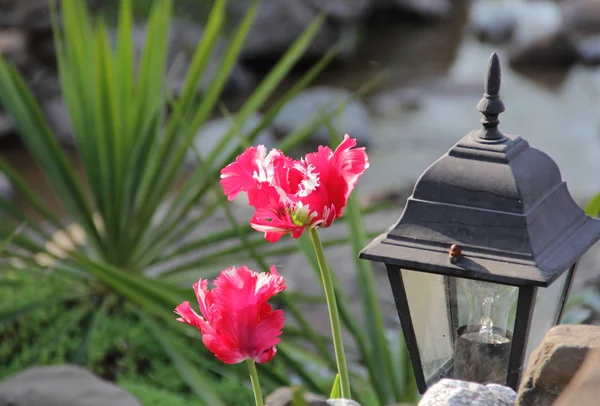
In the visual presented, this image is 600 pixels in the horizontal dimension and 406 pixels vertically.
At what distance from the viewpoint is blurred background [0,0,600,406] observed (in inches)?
242

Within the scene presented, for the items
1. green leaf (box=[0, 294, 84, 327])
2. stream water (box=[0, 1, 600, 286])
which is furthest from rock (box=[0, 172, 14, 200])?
green leaf (box=[0, 294, 84, 327])

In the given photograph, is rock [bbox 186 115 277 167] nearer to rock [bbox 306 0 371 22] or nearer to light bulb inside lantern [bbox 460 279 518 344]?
rock [bbox 306 0 371 22]

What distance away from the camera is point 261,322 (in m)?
0.85

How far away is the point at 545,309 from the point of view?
114 centimetres

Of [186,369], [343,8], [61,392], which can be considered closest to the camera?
[61,392]

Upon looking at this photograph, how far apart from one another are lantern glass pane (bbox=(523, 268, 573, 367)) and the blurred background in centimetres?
269

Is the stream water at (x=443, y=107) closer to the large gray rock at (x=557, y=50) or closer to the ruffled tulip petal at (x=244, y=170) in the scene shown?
the large gray rock at (x=557, y=50)

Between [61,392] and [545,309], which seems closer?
[545,309]

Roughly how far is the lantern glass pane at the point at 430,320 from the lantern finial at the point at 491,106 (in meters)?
0.18

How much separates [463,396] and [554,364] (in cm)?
10

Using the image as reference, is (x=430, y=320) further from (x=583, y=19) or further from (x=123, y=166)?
(x=583, y=19)

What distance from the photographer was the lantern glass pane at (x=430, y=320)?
41.8 inches

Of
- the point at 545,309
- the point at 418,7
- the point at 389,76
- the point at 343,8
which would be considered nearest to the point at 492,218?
the point at 545,309

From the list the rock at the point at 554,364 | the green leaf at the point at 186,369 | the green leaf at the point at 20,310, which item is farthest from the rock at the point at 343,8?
the rock at the point at 554,364
